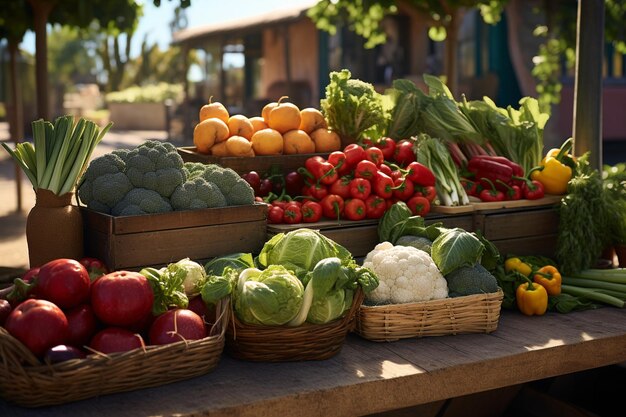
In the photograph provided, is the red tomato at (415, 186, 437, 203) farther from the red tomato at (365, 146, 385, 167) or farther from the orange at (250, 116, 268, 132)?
the orange at (250, 116, 268, 132)

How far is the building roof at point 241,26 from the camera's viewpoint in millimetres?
16953

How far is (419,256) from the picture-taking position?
3.52 meters

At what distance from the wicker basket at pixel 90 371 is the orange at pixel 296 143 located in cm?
197

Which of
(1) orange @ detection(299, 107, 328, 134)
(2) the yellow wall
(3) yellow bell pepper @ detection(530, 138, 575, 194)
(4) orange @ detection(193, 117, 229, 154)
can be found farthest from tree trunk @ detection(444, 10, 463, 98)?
(2) the yellow wall

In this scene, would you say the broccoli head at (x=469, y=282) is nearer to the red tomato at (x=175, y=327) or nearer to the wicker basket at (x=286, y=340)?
the wicker basket at (x=286, y=340)

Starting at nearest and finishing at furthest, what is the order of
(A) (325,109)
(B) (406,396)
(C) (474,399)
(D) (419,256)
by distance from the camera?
(B) (406,396) < (D) (419,256) < (C) (474,399) < (A) (325,109)

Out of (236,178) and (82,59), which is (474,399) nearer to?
(236,178)

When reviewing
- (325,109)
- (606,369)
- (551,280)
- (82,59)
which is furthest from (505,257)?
(82,59)

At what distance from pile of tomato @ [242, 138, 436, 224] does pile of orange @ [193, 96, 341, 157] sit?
0.65 feet

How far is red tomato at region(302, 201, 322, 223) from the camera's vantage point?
410 cm

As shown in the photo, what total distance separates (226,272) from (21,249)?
5.26m

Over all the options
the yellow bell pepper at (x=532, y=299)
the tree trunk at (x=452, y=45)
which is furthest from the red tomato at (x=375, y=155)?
the tree trunk at (x=452, y=45)

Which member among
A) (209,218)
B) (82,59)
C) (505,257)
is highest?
(82,59)

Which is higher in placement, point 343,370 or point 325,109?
point 325,109
